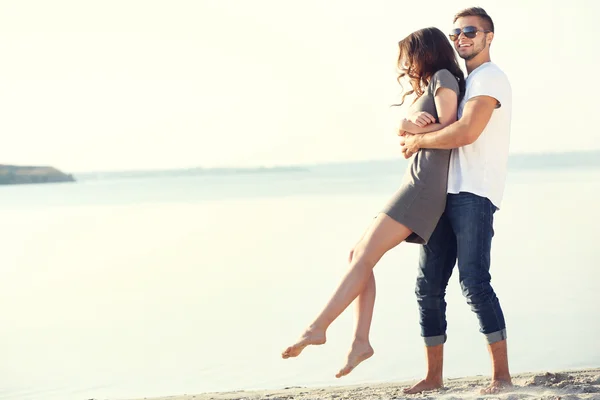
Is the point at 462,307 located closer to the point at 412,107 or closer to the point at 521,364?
the point at 521,364

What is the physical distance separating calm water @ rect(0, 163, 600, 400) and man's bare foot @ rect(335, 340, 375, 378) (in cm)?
112

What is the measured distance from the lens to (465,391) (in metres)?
→ 4.00

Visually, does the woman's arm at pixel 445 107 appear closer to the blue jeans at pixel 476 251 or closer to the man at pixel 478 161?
the man at pixel 478 161

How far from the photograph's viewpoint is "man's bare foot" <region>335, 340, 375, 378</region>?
12.6ft

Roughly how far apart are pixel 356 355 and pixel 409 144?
0.94 m

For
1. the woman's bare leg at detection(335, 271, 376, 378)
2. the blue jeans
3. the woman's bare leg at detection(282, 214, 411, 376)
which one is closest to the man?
the blue jeans

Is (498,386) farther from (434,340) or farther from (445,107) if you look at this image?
(445,107)

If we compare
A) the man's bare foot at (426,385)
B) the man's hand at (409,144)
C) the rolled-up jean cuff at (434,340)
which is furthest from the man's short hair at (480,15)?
the man's bare foot at (426,385)

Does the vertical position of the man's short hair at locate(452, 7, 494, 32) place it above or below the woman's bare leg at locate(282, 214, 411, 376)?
above

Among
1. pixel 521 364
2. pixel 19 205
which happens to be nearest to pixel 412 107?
pixel 521 364

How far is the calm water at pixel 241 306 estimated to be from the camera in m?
5.20

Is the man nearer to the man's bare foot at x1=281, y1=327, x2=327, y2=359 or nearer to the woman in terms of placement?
the woman

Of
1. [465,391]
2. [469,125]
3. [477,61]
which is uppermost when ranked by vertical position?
[477,61]

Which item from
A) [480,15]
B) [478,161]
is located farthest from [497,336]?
[480,15]
